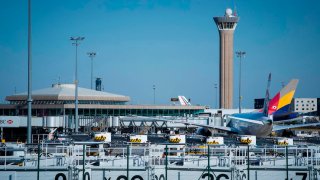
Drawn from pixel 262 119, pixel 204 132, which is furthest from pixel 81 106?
pixel 262 119

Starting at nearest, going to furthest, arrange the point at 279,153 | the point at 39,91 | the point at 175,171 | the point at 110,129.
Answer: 1. the point at 175,171
2. the point at 279,153
3. the point at 110,129
4. the point at 39,91

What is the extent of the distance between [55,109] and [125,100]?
29.6 meters

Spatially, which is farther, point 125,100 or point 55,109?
point 125,100

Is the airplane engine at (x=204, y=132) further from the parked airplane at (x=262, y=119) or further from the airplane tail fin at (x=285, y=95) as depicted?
the airplane tail fin at (x=285, y=95)

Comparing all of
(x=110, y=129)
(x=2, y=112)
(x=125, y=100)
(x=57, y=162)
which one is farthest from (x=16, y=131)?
(x=57, y=162)

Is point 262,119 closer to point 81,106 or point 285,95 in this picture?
point 285,95

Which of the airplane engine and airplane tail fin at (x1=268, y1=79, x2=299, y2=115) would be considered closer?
the airplane engine

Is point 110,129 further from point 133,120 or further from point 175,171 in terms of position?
point 175,171

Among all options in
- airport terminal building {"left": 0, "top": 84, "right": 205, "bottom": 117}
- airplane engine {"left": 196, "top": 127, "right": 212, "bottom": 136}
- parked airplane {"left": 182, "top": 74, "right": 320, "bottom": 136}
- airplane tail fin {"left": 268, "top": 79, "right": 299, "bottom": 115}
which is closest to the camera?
parked airplane {"left": 182, "top": 74, "right": 320, "bottom": 136}

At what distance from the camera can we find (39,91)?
18975cm

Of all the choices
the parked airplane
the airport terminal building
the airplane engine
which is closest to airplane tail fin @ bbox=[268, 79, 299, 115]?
the parked airplane

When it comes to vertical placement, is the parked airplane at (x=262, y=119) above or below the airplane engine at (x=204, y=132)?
above

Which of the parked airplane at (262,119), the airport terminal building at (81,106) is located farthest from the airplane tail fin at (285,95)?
the airport terminal building at (81,106)

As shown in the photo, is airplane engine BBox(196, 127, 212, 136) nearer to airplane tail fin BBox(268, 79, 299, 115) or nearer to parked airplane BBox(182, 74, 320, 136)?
parked airplane BBox(182, 74, 320, 136)
